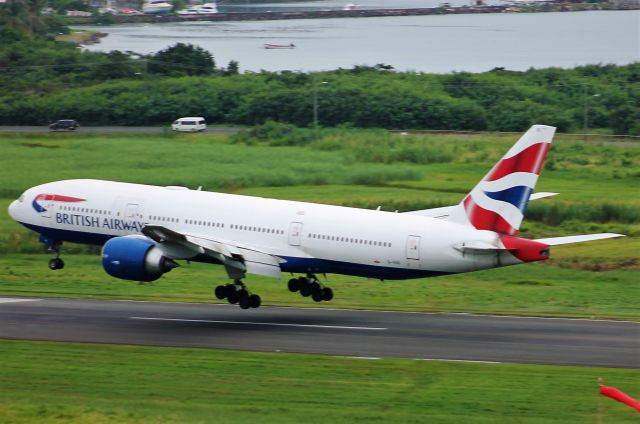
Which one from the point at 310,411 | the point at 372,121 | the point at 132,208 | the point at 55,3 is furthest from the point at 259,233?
the point at 55,3

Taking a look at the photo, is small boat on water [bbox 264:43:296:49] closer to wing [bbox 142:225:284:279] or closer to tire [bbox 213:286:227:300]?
wing [bbox 142:225:284:279]

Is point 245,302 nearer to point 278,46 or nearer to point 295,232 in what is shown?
point 295,232

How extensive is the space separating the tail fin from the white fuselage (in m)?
0.64

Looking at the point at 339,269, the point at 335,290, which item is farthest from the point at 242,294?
the point at 335,290

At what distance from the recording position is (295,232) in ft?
163

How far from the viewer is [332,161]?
290ft

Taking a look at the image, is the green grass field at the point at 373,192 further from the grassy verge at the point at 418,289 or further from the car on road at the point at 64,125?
the car on road at the point at 64,125

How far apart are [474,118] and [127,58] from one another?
3845 centimetres

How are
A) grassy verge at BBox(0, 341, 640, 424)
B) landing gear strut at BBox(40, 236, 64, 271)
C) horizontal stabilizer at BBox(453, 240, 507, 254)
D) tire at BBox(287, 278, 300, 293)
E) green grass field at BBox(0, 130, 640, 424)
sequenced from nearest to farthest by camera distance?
grassy verge at BBox(0, 341, 640, 424) < green grass field at BBox(0, 130, 640, 424) < horizontal stabilizer at BBox(453, 240, 507, 254) < tire at BBox(287, 278, 300, 293) < landing gear strut at BBox(40, 236, 64, 271)

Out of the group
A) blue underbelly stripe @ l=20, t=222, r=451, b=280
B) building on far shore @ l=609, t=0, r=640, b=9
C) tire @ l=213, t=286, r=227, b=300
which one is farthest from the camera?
building on far shore @ l=609, t=0, r=640, b=9

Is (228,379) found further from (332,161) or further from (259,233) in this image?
(332,161)

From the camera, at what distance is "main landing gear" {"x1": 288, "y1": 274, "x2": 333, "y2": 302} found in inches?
2042

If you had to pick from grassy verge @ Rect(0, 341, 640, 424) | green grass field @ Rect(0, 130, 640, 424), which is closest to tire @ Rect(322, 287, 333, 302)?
green grass field @ Rect(0, 130, 640, 424)

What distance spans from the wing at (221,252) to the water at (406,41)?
95.1 metres
